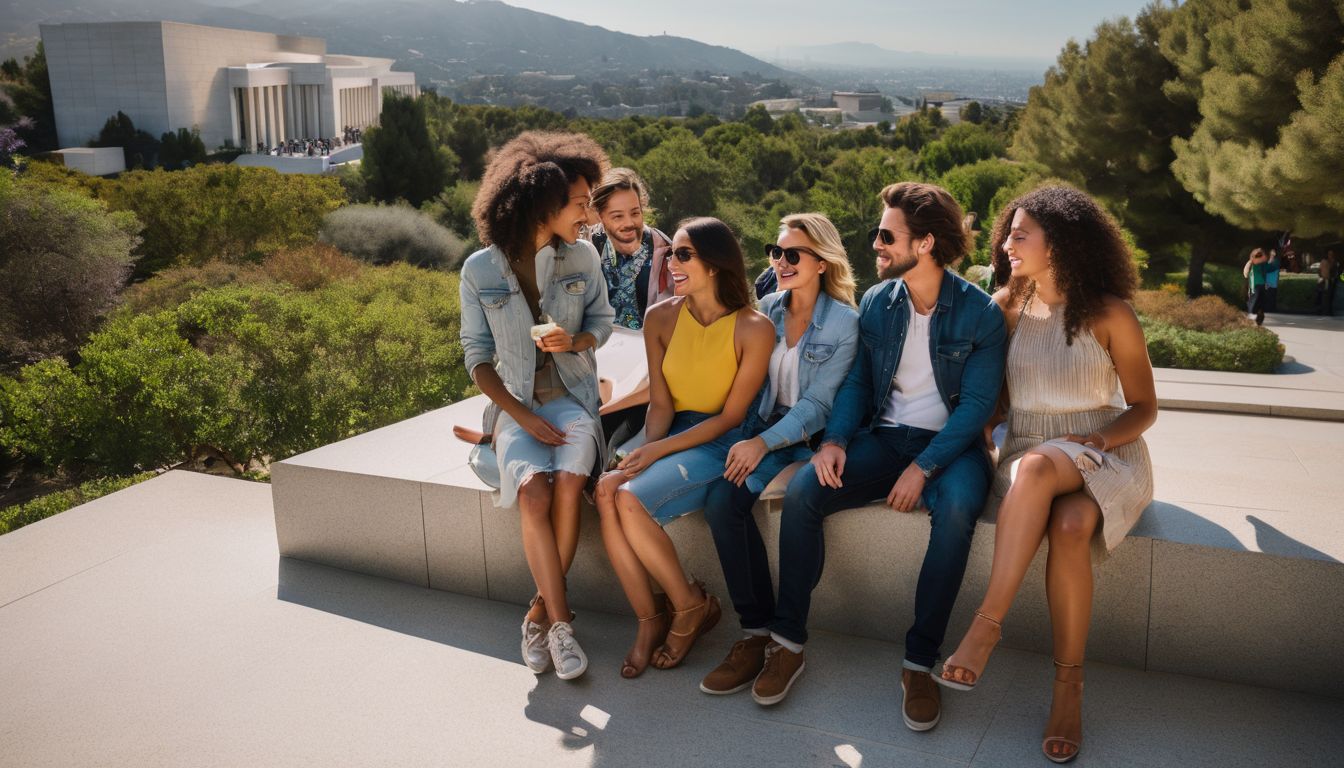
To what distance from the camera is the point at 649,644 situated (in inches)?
141

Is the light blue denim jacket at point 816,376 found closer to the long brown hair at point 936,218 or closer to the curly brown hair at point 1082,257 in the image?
the long brown hair at point 936,218

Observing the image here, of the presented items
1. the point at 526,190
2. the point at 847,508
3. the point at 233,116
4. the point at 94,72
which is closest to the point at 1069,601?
the point at 847,508

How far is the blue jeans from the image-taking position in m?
3.19

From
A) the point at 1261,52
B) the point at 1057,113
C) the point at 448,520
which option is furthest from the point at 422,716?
the point at 1057,113

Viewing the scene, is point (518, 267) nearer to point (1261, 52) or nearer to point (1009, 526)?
point (1009, 526)

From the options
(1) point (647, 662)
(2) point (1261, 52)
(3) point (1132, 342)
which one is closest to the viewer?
(3) point (1132, 342)

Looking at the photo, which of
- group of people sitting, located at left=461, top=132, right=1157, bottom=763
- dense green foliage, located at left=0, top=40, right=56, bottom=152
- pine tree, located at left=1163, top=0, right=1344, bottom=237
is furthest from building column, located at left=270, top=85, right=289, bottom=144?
group of people sitting, located at left=461, top=132, right=1157, bottom=763

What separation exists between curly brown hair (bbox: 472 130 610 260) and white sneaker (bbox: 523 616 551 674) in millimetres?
1467

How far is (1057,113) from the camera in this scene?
1130 inches

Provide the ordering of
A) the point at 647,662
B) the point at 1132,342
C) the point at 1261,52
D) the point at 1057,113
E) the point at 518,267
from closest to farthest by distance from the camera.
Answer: the point at 1132,342 → the point at 647,662 → the point at 518,267 → the point at 1261,52 → the point at 1057,113

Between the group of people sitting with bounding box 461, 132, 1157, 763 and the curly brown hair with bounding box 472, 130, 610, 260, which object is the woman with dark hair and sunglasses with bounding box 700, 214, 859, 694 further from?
the curly brown hair with bounding box 472, 130, 610, 260

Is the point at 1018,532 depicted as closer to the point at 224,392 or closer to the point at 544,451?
the point at 544,451

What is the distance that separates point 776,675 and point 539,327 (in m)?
1.56

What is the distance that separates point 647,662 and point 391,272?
60.4 ft
